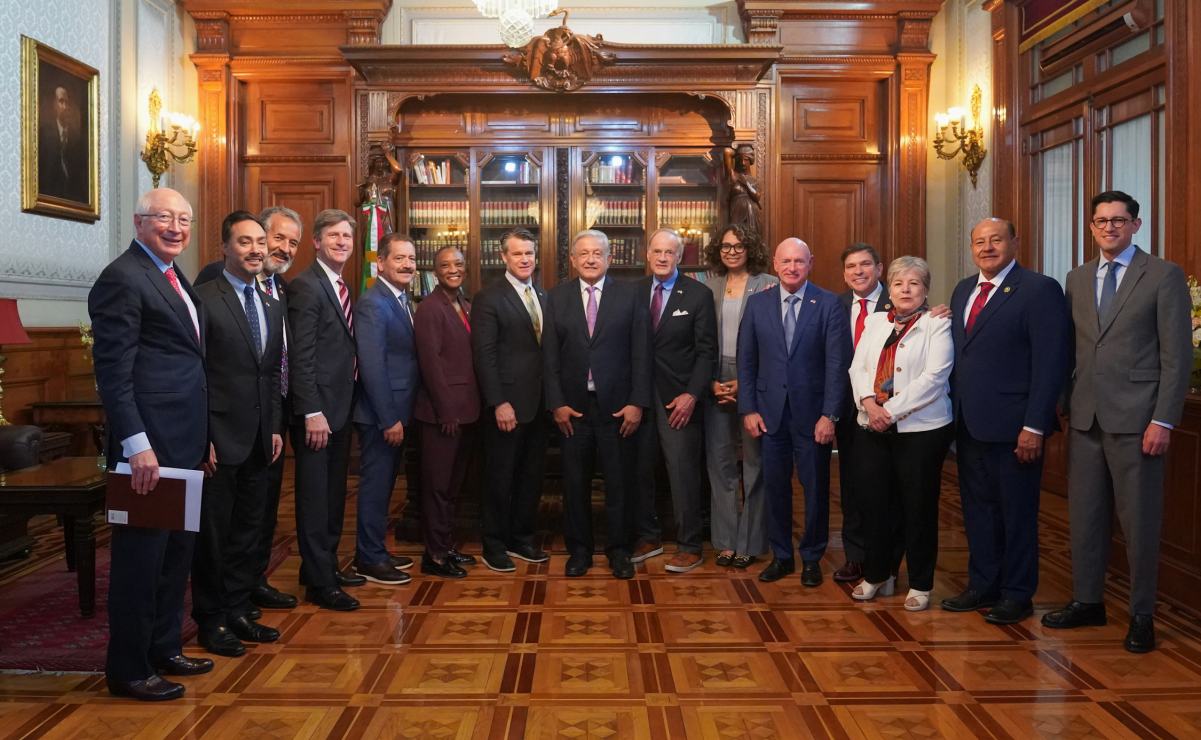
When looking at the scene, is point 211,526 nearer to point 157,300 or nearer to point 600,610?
point 157,300

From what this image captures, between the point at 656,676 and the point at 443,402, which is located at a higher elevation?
the point at 443,402

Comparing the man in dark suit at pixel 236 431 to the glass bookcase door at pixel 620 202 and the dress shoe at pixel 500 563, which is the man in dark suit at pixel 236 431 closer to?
the dress shoe at pixel 500 563

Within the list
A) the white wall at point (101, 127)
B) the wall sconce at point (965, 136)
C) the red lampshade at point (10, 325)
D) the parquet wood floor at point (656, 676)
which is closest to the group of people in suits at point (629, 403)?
the parquet wood floor at point (656, 676)

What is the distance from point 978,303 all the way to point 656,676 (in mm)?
1831

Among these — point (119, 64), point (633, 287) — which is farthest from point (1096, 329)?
point (119, 64)

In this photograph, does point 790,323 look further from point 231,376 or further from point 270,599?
point 270,599

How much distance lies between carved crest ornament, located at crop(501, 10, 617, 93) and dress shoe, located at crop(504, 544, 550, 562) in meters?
4.10

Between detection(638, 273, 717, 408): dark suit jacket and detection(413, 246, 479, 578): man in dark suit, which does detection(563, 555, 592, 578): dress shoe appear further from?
detection(638, 273, 717, 408): dark suit jacket

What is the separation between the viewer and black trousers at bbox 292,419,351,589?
3508mm

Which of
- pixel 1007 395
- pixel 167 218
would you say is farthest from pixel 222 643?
pixel 1007 395

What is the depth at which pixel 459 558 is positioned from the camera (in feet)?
13.7

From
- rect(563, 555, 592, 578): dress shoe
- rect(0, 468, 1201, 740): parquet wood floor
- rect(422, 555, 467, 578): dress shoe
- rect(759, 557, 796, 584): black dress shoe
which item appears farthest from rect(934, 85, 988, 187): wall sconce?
rect(422, 555, 467, 578): dress shoe

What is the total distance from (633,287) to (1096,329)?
71.9 inches

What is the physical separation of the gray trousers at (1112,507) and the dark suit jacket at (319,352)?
2.80 meters
